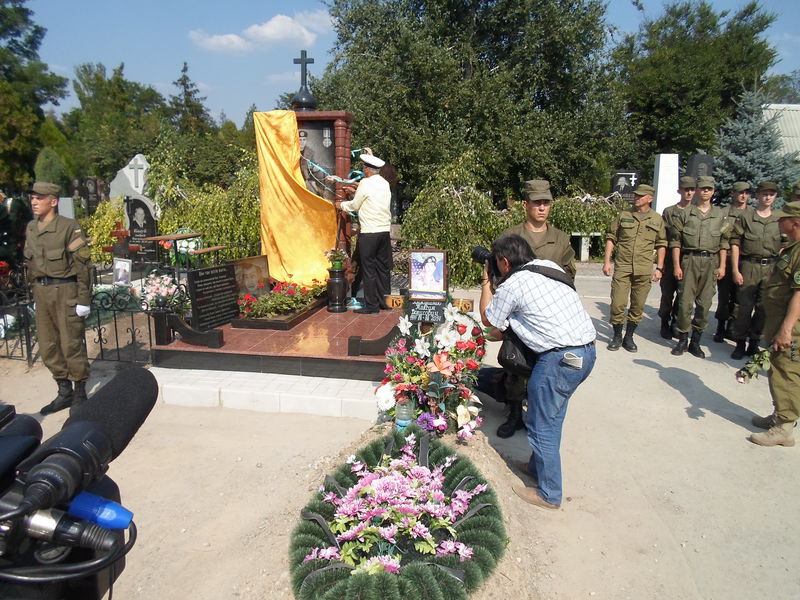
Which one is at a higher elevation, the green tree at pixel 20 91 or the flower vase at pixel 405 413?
the green tree at pixel 20 91

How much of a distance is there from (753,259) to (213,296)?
6.11 m

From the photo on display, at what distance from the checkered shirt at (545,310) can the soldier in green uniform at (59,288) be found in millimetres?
3736

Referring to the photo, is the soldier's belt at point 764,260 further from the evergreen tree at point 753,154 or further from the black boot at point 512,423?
the evergreen tree at point 753,154

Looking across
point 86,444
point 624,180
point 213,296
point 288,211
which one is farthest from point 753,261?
point 624,180

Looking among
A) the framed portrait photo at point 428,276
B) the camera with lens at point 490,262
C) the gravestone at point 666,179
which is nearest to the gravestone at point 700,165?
the gravestone at point 666,179

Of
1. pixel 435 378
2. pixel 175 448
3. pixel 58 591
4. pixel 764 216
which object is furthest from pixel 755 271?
pixel 58 591

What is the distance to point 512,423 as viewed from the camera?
423 centimetres

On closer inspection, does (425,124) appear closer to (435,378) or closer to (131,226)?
(131,226)

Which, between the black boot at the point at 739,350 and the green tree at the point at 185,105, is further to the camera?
the green tree at the point at 185,105

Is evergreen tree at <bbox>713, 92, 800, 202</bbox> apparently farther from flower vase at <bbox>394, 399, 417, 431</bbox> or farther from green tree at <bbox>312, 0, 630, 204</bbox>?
flower vase at <bbox>394, 399, 417, 431</bbox>

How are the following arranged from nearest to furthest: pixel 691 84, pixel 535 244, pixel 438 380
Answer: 1. pixel 438 380
2. pixel 535 244
3. pixel 691 84

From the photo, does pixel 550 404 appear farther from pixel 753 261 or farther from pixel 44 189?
pixel 753 261

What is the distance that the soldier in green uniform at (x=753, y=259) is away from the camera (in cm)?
629

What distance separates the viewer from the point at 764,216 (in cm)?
628
